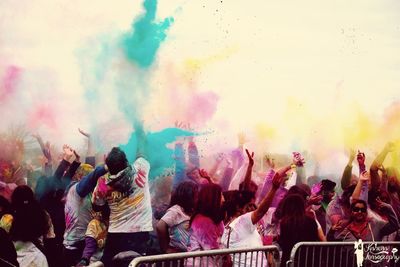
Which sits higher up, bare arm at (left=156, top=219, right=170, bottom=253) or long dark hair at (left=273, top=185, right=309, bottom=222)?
long dark hair at (left=273, top=185, right=309, bottom=222)

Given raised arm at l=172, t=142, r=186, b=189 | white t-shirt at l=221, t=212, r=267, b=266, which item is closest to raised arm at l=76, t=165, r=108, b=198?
raised arm at l=172, t=142, r=186, b=189

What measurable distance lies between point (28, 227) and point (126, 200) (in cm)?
108

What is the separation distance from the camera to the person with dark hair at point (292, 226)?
8773 mm

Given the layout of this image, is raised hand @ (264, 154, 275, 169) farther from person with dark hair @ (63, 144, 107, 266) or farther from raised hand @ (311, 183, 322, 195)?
person with dark hair @ (63, 144, 107, 266)

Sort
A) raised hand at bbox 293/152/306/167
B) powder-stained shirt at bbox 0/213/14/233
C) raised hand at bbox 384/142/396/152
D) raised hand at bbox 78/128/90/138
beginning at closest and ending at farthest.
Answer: powder-stained shirt at bbox 0/213/14/233, raised hand at bbox 78/128/90/138, raised hand at bbox 293/152/306/167, raised hand at bbox 384/142/396/152

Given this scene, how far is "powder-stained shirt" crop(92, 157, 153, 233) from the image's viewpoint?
7.35 meters

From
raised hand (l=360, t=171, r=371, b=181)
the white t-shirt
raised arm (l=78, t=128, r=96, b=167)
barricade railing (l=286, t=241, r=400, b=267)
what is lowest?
barricade railing (l=286, t=241, r=400, b=267)

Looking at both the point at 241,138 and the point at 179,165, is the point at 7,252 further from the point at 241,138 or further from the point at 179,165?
the point at 241,138

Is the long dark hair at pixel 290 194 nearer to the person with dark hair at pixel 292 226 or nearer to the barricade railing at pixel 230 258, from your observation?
the person with dark hair at pixel 292 226

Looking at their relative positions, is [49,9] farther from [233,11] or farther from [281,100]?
[281,100]

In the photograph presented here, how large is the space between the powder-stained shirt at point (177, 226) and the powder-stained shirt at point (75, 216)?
2.79ft

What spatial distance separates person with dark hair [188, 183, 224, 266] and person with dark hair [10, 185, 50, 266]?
5.68ft

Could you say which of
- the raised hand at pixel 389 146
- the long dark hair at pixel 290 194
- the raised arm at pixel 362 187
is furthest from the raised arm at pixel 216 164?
the raised hand at pixel 389 146

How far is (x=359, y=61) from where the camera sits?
9.70m
